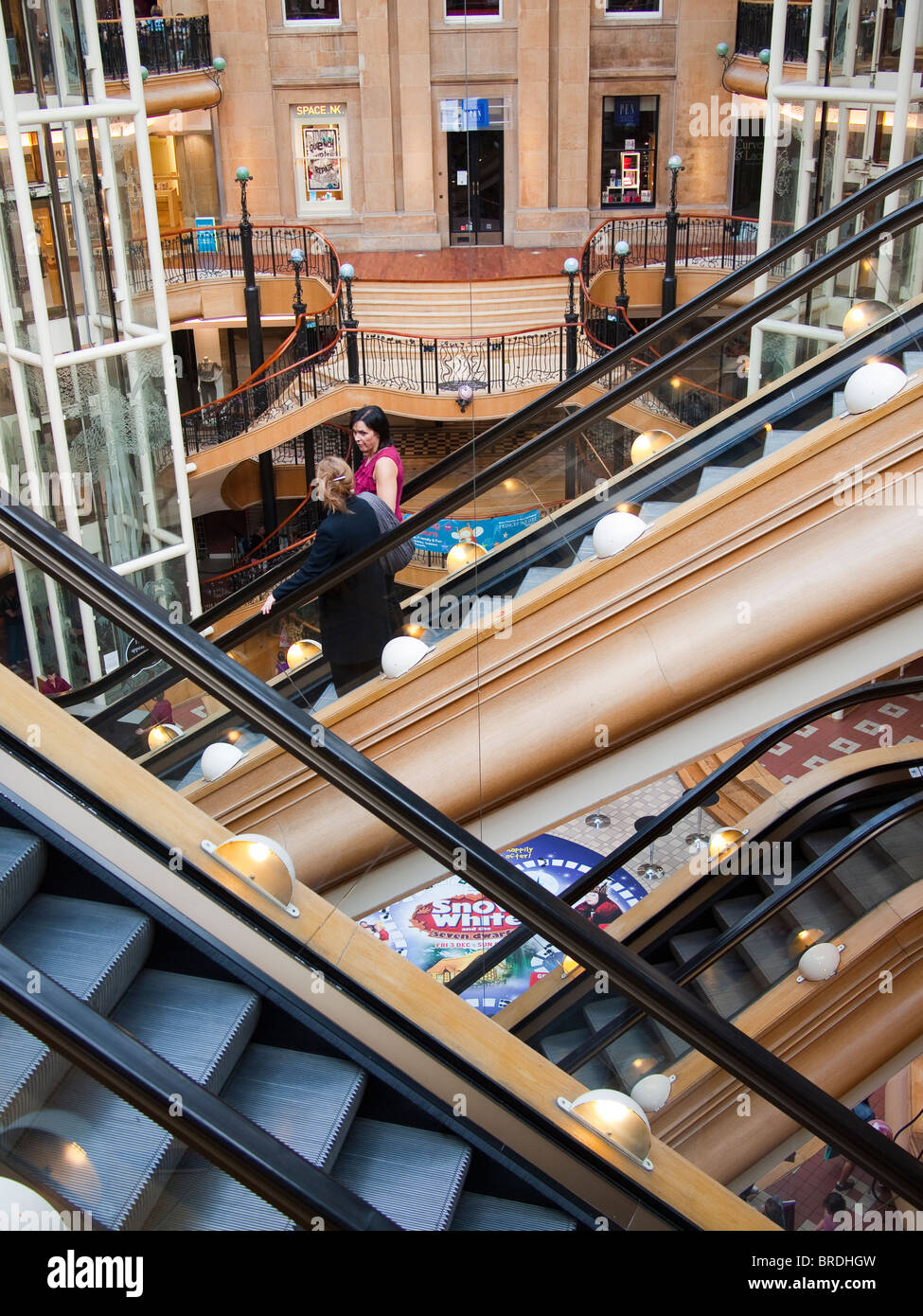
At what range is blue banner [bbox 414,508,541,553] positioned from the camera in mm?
3817

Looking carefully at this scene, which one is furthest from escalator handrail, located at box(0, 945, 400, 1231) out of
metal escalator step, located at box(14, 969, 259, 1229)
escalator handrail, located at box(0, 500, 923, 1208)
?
escalator handrail, located at box(0, 500, 923, 1208)

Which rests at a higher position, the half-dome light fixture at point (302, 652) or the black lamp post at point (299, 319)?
the half-dome light fixture at point (302, 652)

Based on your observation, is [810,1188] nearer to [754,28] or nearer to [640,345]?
[640,345]

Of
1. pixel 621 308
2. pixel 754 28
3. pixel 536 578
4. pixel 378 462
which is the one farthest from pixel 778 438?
pixel 754 28

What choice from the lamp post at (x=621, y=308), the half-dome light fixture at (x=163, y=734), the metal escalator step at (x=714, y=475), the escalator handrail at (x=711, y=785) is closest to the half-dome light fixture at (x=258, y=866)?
the half-dome light fixture at (x=163, y=734)

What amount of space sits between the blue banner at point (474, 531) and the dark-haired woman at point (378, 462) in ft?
0.69

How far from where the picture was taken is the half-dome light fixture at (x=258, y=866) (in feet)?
8.11

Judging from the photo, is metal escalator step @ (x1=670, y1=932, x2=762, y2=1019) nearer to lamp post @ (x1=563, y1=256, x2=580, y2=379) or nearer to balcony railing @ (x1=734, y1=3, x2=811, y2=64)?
lamp post @ (x1=563, y1=256, x2=580, y2=379)

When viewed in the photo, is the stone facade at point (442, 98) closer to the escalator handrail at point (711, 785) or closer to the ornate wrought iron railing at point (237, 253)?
the ornate wrought iron railing at point (237, 253)

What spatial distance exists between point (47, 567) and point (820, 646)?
1.88 m

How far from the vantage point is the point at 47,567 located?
2775 mm

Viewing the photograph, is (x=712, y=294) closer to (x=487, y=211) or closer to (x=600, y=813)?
(x=600, y=813)

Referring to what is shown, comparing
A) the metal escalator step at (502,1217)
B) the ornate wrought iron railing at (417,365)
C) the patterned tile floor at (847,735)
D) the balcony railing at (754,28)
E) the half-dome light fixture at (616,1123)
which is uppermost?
the balcony railing at (754,28)

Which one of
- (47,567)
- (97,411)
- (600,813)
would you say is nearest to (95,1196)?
(47,567)
